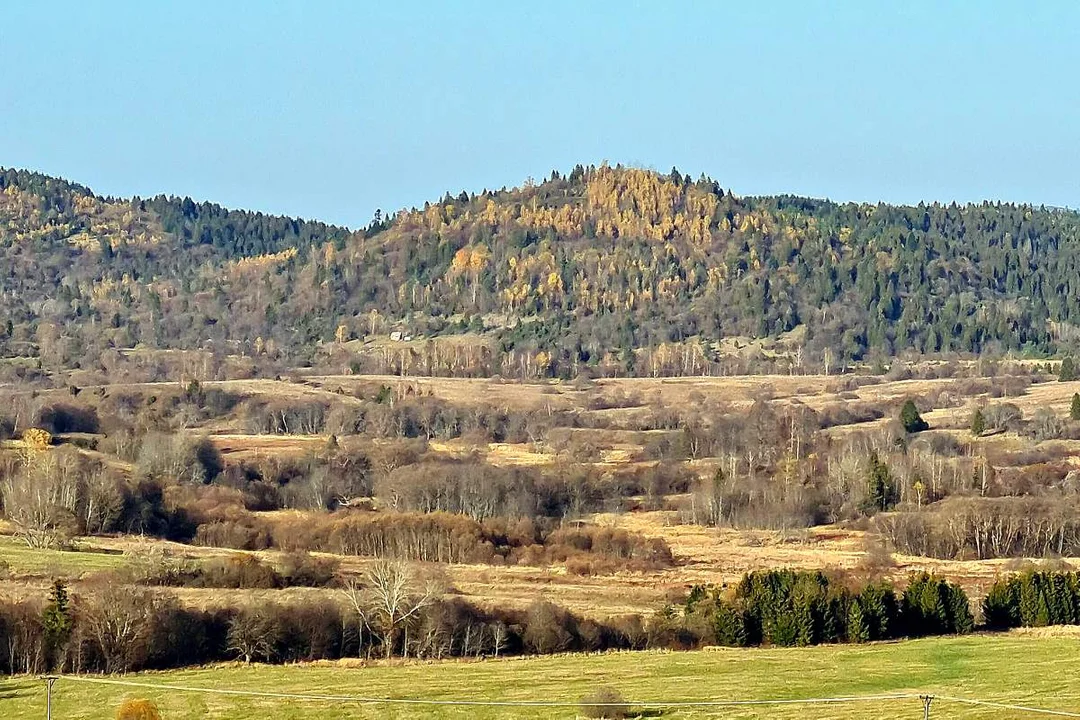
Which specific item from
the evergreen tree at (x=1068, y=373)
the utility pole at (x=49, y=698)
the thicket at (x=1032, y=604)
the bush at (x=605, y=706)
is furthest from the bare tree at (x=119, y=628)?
the evergreen tree at (x=1068, y=373)

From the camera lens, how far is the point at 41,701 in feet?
157

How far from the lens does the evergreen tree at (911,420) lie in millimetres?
152750

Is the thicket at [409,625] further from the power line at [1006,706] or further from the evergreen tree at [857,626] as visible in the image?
the power line at [1006,706]

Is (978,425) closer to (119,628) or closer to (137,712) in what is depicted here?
(119,628)

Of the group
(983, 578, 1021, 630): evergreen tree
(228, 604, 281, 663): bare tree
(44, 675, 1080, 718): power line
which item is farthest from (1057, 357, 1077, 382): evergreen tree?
(44, 675, 1080, 718): power line

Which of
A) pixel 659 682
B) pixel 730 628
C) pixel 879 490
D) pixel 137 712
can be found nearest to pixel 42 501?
pixel 730 628

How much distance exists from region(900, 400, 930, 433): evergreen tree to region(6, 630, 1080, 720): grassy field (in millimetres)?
Result: 91358

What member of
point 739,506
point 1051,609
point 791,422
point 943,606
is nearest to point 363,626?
point 943,606

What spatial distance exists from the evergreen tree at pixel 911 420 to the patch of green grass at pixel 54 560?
87.3 m

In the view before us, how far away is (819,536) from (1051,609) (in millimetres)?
34097

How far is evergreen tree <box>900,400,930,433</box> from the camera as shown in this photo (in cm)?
15275

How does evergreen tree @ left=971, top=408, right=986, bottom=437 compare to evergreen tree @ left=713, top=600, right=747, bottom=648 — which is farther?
evergreen tree @ left=971, top=408, right=986, bottom=437

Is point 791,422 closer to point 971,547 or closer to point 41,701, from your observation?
point 971,547

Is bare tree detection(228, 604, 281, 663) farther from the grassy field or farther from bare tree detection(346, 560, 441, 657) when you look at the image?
bare tree detection(346, 560, 441, 657)
